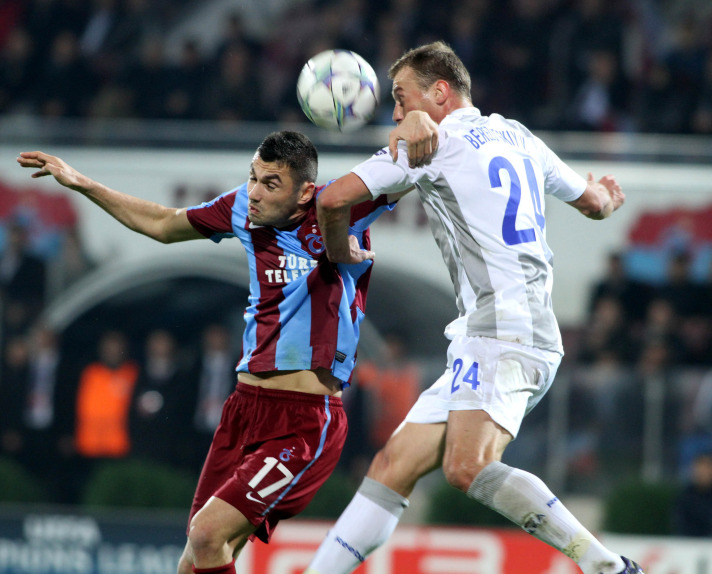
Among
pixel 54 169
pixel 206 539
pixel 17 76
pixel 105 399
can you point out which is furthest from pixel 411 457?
pixel 17 76

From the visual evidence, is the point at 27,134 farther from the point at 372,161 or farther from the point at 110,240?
the point at 372,161

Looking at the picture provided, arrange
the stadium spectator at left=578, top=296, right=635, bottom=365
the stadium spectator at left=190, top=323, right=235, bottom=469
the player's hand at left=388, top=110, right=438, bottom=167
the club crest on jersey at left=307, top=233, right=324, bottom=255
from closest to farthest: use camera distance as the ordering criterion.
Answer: the player's hand at left=388, top=110, right=438, bottom=167, the club crest on jersey at left=307, top=233, right=324, bottom=255, the stadium spectator at left=578, top=296, right=635, bottom=365, the stadium spectator at left=190, top=323, right=235, bottom=469

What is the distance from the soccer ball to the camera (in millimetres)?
4406

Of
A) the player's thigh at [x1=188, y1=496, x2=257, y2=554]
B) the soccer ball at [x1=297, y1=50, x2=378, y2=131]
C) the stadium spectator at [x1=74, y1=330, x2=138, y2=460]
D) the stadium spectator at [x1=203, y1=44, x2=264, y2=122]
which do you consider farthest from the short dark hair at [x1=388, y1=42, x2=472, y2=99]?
the stadium spectator at [x1=203, y1=44, x2=264, y2=122]

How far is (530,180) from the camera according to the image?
159 inches

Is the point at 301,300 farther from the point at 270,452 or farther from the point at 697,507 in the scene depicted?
the point at 697,507

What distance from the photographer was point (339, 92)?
4.42 m

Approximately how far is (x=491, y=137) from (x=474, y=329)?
2.46ft

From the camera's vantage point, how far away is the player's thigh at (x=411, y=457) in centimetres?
388

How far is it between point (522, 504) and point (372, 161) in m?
1.36

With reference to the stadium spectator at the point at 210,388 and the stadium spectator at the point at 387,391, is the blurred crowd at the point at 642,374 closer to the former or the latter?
the stadium spectator at the point at 387,391

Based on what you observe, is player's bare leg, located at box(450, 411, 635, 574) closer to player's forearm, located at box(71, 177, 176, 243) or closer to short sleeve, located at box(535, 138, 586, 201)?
short sleeve, located at box(535, 138, 586, 201)

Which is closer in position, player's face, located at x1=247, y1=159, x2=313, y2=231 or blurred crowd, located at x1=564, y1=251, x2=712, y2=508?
player's face, located at x1=247, y1=159, x2=313, y2=231

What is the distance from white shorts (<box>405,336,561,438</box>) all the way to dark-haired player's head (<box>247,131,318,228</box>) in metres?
0.90
